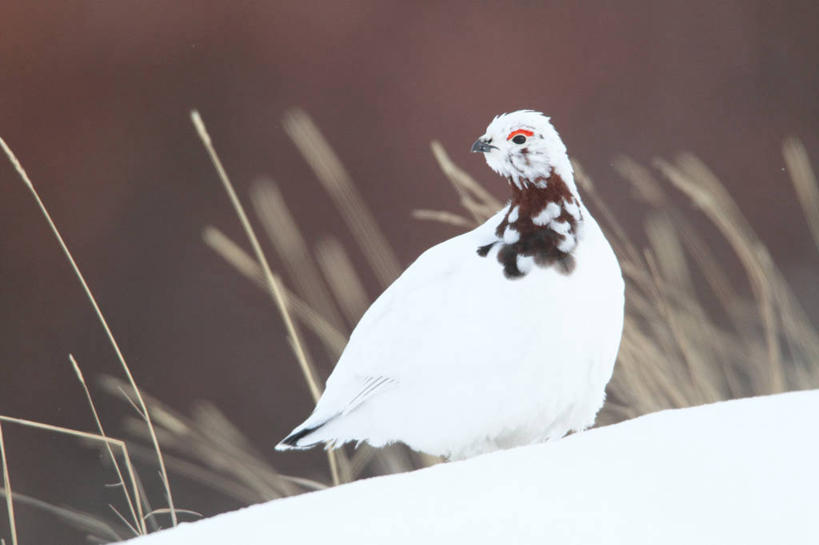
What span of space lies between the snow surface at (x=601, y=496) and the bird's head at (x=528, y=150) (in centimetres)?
59

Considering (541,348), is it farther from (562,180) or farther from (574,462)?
(574,462)

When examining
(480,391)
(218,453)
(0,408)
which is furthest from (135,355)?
(480,391)

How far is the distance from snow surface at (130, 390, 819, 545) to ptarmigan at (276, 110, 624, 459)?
43 cm

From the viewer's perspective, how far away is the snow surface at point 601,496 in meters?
0.83

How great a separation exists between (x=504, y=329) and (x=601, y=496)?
59 centimetres

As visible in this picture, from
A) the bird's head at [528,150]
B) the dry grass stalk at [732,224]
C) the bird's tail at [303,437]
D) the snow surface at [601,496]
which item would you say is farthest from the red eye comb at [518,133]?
the snow surface at [601,496]

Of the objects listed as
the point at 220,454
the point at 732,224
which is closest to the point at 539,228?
the point at 732,224

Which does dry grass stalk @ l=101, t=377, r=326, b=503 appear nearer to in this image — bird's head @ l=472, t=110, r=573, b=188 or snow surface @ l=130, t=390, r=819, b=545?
bird's head @ l=472, t=110, r=573, b=188

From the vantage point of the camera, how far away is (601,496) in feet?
2.89

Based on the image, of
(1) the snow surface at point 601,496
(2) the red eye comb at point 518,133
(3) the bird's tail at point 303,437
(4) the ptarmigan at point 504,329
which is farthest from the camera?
(3) the bird's tail at point 303,437

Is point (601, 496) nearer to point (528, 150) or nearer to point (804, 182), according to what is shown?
point (528, 150)

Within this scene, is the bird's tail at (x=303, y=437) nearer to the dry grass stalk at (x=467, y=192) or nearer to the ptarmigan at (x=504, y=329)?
the ptarmigan at (x=504, y=329)

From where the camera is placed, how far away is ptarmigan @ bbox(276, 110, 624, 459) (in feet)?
4.79

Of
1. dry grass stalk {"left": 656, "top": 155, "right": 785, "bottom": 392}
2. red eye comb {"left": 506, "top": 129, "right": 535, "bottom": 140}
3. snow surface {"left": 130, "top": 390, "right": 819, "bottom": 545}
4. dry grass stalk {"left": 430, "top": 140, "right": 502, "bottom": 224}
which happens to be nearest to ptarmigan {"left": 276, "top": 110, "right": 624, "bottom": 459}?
red eye comb {"left": 506, "top": 129, "right": 535, "bottom": 140}
